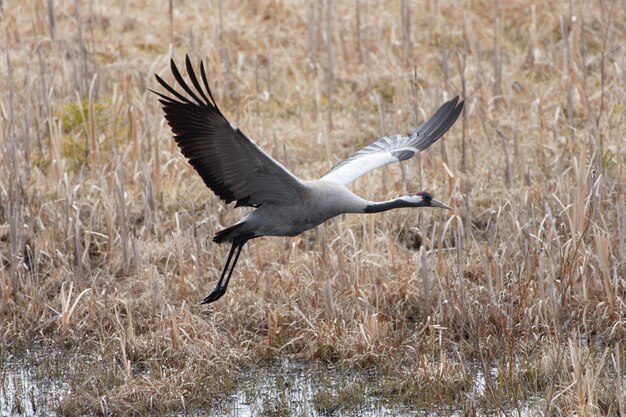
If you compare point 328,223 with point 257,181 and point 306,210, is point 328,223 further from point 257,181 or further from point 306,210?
point 257,181

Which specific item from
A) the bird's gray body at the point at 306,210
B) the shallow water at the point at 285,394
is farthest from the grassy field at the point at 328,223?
the bird's gray body at the point at 306,210

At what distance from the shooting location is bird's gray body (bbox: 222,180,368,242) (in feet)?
18.7

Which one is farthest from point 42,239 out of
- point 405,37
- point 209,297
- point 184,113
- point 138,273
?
point 405,37

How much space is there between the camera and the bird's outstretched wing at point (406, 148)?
20.5 feet

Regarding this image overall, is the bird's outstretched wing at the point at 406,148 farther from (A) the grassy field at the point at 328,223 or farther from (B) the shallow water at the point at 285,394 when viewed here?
(B) the shallow water at the point at 285,394

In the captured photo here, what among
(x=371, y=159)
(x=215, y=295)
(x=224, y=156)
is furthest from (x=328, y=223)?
(x=224, y=156)

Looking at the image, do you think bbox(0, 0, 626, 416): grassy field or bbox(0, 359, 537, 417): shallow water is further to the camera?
bbox(0, 0, 626, 416): grassy field

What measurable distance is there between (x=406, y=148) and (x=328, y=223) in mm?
895

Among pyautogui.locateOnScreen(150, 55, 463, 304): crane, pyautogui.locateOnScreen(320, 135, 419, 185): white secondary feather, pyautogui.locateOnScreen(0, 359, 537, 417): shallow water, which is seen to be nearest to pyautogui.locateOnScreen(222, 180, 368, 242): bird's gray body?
pyautogui.locateOnScreen(150, 55, 463, 304): crane

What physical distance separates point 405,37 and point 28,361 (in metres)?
4.76

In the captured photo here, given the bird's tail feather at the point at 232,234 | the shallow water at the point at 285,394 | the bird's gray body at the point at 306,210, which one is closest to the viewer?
the shallow water at the point at 285,394

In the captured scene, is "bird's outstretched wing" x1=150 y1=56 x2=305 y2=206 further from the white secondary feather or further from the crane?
the white secondary feather

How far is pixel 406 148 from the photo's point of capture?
646 cm

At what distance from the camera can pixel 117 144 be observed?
7.83 metres
